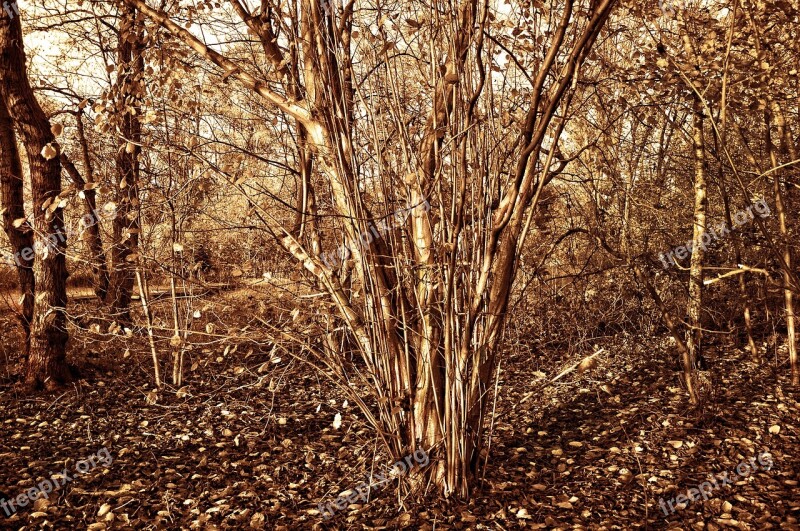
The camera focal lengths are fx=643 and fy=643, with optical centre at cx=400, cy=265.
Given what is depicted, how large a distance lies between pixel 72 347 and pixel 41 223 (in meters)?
1.66

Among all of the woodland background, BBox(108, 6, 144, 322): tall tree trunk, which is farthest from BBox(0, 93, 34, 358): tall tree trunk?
BBox(108, 6, 144, 322): tall tree trunk

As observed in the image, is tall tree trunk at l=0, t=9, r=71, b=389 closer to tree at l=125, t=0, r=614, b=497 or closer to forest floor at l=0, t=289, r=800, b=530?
forest floor at l=0, t=289, r=800, b=530

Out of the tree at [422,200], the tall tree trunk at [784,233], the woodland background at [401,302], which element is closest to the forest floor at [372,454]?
the woodland background at [401,302]

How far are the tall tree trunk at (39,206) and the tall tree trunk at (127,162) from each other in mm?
475

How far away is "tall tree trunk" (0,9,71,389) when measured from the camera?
517 cm

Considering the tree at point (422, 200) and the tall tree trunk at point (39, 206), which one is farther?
the tall tree trunk at point (39, 206)

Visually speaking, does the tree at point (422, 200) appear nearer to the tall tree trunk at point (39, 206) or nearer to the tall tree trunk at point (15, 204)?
the tall tree trunk at point (39, 206)

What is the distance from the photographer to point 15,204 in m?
5.57

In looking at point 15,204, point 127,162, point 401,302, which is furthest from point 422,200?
point 15,204

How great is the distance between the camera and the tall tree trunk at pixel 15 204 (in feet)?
17.7

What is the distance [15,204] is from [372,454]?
4.00m

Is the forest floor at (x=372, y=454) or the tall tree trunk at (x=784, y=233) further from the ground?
the tall tree trunk at (x=784, y=233)

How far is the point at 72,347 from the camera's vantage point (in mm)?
6410

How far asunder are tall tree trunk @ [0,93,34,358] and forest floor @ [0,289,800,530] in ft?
1.94
